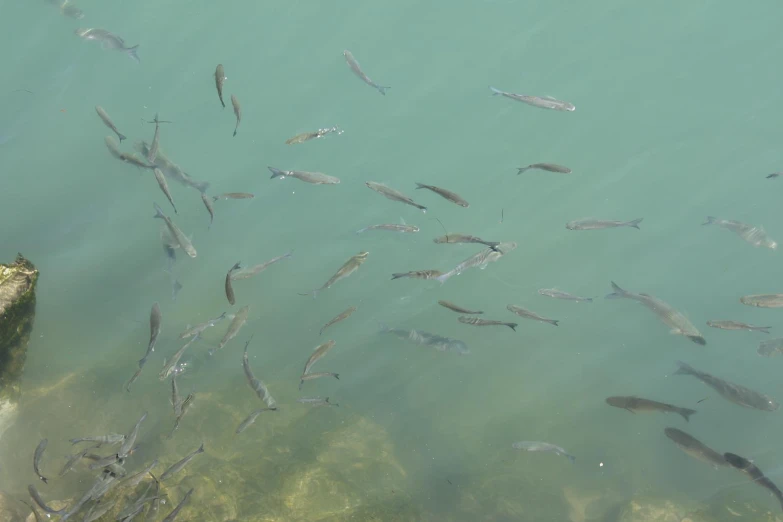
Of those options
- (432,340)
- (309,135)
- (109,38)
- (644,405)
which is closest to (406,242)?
(432,340)

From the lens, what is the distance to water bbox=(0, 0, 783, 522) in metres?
6.59

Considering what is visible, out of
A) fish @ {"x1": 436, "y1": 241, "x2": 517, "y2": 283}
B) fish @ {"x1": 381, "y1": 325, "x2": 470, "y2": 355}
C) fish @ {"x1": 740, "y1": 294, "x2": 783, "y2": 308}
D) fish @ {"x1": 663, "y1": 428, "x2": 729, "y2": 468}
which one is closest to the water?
fish @ {"x1": 381, "y1": 325, "x2": 470, "y2": 355}

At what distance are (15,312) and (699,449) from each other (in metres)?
6.98

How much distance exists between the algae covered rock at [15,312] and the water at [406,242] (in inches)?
47.3

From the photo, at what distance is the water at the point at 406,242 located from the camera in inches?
260

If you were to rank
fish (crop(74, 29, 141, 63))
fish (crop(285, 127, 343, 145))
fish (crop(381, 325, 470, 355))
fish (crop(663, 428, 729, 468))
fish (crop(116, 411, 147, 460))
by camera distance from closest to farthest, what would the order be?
fish (crop(116, 411, 147, 460)) → fish (crop(663, 428, 729, 468)) → fish (crop(285, 127, 343, 145)) → fish (crop(74, 29, 141, 63)) → fish (crop(381, 325, 470, 355))

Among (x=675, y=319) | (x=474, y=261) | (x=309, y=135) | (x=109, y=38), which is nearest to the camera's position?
(x=474, y=261)

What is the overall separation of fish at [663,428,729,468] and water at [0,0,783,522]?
1.86 meters

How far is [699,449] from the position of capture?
5.30 m

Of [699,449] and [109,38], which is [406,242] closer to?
[699,449]

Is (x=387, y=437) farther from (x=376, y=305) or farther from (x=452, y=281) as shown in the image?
(x=452, y=281)

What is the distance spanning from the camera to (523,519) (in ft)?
20.6

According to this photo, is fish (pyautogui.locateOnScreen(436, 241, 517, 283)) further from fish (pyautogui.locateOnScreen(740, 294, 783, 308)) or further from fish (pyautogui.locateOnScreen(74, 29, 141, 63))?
fish (pyautogui.locateOnScreen(74, 29, 141, 63))

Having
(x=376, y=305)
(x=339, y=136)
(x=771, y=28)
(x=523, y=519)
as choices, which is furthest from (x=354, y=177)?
(x=771, y=28)
